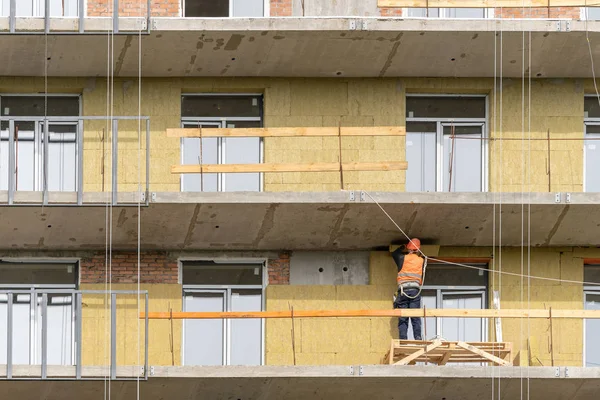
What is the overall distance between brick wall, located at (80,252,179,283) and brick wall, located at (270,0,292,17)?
3.62 metres

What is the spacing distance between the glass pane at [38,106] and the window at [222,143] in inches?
60.1

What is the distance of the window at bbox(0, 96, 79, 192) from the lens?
2703cm

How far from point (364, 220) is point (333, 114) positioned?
1741mm

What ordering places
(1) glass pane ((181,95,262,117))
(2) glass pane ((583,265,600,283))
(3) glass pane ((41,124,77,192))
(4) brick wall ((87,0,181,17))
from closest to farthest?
1. (3) glass pane ((41,124,77,192))
2. (4) brick wall ((87,0,181,17))
3. (2) glass pane ((583,265,600,283))
4. (1) glass pane ((181,95,262,117))

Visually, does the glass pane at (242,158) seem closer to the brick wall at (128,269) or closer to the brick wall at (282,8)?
the brick wall at (128,269)

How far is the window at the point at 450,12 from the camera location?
27.6 m

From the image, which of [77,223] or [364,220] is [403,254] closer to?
[364,220]

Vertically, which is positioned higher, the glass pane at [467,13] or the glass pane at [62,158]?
the glass pane at [467,13]

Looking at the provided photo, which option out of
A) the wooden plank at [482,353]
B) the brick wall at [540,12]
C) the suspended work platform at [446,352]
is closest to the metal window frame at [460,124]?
the brick wall at [540,12]

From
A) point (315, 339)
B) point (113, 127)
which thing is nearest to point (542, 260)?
point (315, 339)

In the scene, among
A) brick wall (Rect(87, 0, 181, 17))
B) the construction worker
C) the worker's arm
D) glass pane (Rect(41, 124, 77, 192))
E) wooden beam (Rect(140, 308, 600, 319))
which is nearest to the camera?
wooden beam (Rect(140, 308, 600, 319))

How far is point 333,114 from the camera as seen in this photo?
90.5 feet

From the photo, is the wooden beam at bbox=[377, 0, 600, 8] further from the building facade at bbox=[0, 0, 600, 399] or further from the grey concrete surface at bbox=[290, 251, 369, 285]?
the grey concrete surface at bbox=[290, 251, 369, 285]

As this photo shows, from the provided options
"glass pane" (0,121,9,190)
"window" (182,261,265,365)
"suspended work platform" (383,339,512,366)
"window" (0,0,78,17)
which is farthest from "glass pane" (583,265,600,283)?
"glass pane" (0,121,9,190)
